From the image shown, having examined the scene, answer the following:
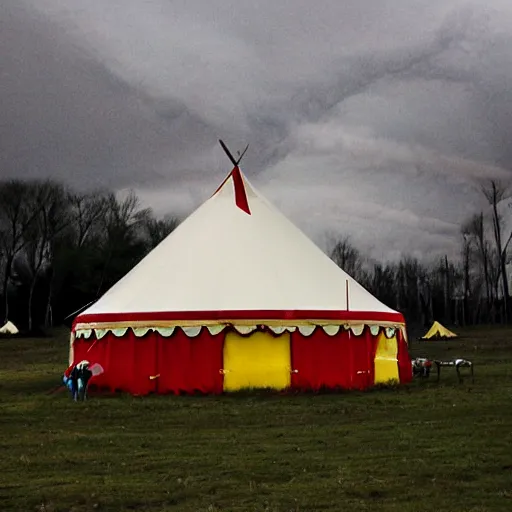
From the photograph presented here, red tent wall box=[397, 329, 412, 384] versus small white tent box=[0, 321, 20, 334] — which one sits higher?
small white tent box=[0, 321, 20, 334]

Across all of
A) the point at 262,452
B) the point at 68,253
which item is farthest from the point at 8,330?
the point at 262,452

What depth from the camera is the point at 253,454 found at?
9.89 m

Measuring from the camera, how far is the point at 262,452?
1005 centimetres

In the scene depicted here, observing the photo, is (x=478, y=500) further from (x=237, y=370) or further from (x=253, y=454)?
(x=237, y=370)

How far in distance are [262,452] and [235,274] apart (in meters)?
8.19

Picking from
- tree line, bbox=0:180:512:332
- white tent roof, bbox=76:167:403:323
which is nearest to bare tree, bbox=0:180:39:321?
tree line, bbox=0:180:512:332

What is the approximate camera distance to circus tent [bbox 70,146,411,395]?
16.4 meters

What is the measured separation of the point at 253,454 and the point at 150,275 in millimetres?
9375

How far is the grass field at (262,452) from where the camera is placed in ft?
25.0

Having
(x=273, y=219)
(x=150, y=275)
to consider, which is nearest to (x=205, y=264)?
(x=150, y=275)

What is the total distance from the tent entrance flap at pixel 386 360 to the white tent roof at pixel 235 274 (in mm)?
590

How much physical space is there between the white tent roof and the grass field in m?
1.96

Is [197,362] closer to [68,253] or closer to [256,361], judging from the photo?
[256,361]

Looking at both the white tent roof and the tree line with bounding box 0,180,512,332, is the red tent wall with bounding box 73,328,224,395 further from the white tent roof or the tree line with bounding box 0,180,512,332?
the tree line with bounding box 0,180,512,332
